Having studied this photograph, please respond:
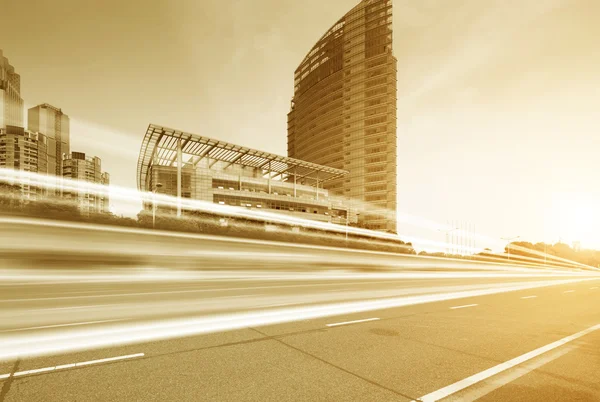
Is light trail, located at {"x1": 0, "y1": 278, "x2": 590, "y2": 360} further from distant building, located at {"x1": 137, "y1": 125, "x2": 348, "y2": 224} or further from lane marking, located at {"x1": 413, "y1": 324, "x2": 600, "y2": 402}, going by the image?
distant building, located at {"x1": 137, "y1": 125, "x2": 348, "y2": 224}

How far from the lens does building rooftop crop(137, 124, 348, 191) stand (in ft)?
173

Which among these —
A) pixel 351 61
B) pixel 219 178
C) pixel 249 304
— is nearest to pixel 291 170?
pixel 219 178

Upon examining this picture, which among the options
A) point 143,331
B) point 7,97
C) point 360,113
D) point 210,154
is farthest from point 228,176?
point 7,97

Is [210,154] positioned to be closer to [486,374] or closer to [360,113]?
[486,374]

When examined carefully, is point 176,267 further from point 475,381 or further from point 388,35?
point 388,35

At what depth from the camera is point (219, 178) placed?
60.6 m

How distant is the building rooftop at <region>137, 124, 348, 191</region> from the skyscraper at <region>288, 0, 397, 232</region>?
45.0m

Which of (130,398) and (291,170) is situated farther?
(291,170)

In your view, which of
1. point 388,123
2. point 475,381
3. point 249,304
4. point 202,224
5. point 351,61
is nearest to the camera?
point 475,381

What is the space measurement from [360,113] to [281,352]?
12967cm

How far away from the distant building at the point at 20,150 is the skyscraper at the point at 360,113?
123 meters

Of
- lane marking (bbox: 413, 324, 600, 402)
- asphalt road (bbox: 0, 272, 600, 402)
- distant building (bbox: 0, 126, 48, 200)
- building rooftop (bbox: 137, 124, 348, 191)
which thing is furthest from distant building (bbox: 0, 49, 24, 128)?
lane marking (bbox: 413, 324, 600, 402)

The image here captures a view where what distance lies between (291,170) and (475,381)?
72.7m

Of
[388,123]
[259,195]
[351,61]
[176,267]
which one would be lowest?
[176,267]
